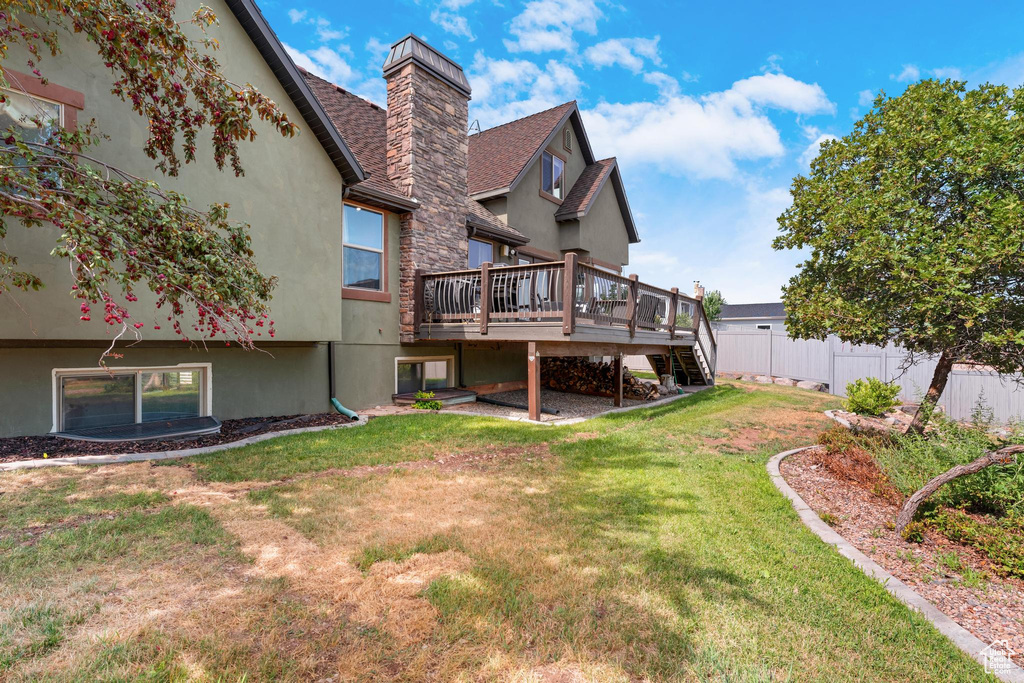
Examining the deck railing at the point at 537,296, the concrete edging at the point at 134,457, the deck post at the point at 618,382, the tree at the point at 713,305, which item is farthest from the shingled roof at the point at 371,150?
the tree at the point at 713,305

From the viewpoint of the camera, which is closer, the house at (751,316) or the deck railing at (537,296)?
the deck railing at (537,296)

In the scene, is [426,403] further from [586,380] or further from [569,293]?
[586,380]

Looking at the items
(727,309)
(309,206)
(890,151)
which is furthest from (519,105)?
(727,309)

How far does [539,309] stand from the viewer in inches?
369

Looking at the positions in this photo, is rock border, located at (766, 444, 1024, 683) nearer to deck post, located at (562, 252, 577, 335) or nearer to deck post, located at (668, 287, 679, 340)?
deck post, located at (562, 252, 577, 335)

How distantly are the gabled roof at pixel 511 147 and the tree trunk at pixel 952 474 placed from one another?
38.6 feet

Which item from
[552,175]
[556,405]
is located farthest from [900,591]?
[552,175]

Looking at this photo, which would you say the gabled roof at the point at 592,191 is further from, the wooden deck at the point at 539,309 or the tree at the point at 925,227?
the tree at the point at 925,227

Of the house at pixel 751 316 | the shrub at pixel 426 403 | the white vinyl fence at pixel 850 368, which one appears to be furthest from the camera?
the house at pixel 751 316

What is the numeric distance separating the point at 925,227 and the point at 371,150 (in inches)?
425

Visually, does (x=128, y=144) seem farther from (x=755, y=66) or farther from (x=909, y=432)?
(x=755, y=66)

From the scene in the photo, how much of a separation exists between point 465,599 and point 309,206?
7.73m

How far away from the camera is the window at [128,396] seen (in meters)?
6.67

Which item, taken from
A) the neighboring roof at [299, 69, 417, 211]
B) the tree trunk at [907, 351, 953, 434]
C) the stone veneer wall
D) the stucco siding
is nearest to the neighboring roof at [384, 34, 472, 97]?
the stone veneer wall
